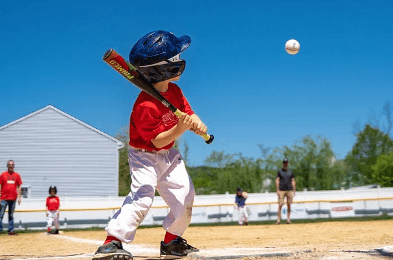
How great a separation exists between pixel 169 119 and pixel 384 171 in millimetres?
40984

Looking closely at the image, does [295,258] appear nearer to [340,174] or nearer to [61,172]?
[61,172]

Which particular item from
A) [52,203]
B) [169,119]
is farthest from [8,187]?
[169,119]

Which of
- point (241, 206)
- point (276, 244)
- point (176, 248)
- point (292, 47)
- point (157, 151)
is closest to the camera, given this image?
point (157, 151)

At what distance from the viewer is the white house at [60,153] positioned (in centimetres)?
2908

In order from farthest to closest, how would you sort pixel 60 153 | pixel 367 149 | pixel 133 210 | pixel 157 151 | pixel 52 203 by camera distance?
pixel 367 149 → pixel 60 153 → pixel 52 203 → pixel 157 151 → pixel 133 210

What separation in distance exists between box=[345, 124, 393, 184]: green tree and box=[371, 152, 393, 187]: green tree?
466cm

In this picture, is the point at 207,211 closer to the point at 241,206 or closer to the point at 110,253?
the point at 241,206

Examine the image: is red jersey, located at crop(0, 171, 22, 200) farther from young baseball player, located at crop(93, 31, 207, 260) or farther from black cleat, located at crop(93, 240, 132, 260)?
black cleat, located at crop(93, 240, 132, 260)

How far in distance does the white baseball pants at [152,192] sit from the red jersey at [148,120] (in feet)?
0.36

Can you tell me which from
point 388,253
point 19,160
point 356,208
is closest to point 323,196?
point 356,208

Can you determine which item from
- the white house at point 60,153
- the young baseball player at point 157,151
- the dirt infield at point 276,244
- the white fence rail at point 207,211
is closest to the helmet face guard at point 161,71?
the young baseball player at point 157,151

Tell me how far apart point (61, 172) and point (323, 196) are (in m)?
15.9

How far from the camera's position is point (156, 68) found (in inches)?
171

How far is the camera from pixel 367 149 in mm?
49406
